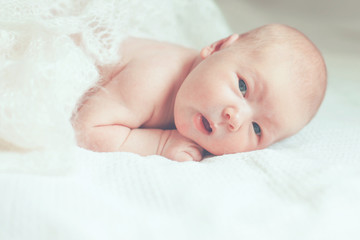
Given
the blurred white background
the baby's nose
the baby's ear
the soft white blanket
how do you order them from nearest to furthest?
the soft white blanket → the baby's nose → the baby's ear → the blurred white background

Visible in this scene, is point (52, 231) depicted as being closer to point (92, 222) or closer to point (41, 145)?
point (92, 222)

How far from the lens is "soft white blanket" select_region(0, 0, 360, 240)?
23.8 inches

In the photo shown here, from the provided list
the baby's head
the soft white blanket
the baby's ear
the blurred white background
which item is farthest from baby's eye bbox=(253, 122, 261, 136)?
the blurred white background

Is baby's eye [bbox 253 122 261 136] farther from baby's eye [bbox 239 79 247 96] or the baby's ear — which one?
the baby's ear

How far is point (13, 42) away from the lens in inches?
34.8

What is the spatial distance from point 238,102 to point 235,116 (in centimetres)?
5

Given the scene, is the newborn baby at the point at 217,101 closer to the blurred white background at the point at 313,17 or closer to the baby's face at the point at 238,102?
the baby's face at the point at 238,102

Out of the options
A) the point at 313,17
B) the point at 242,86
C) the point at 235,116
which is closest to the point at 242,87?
the point at 242,86

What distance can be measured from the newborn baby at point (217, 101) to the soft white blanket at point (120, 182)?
0.10 metres

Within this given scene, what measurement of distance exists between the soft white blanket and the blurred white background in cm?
106

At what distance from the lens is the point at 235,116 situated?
0.94m

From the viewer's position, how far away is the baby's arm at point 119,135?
981 millimetres

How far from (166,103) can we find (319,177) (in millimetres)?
492

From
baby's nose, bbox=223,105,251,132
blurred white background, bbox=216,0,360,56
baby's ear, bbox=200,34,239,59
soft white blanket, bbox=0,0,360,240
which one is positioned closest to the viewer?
soft white blanket, bbox=0,0,360,240
